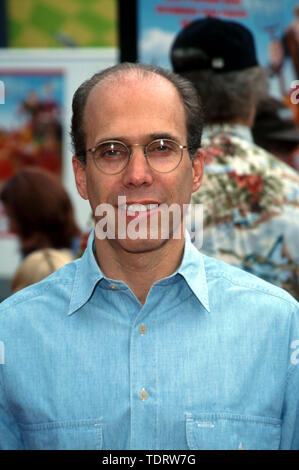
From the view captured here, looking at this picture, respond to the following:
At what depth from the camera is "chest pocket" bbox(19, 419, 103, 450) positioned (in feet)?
5.30

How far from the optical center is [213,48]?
2520 millimetres

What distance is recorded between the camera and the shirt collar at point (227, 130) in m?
2.47

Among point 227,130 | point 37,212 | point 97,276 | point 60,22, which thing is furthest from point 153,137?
point 60,22

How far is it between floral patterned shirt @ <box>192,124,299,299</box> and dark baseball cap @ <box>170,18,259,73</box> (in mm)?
434

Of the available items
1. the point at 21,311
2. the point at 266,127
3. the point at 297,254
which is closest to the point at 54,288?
the point at 21,311

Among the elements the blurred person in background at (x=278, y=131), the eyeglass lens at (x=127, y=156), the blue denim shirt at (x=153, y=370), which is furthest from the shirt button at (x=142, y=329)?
the blurred person in background at (x=278, y=131)

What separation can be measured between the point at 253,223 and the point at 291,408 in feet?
2.70

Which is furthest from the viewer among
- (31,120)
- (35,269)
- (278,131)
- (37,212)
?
(31,120)

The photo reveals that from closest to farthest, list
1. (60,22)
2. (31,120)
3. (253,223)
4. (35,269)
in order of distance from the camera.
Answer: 1. (253,223)
2. (35,269)
3. (31,120)
4. (60,22)

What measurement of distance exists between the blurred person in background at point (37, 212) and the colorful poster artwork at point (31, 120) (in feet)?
6.34

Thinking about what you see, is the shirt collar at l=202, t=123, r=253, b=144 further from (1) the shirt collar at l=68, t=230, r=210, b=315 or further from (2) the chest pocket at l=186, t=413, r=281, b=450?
(2) the chest pocket at l=186, t=413, r=281, b=450

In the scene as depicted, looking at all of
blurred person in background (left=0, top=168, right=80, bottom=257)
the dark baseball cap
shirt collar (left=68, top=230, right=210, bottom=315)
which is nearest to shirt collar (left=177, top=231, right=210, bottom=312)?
shirt collar (left=68, top=230, right=210, bottom=315)

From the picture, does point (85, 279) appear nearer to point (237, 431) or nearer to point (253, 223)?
point (237, 431)

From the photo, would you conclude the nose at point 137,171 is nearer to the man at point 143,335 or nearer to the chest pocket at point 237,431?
the man at point 143,335
